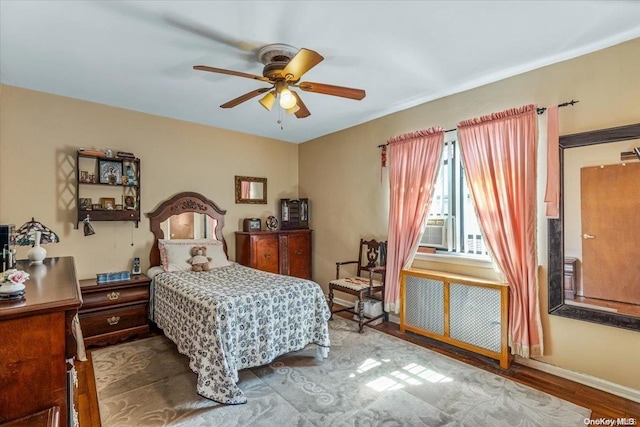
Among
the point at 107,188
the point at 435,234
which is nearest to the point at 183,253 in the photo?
the point at 107,188

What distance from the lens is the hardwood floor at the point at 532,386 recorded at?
2.16 m

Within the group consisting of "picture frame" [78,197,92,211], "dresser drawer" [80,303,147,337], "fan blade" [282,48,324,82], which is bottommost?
"dresser drawer" [80,303,147,337]

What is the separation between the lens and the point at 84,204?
3.54m

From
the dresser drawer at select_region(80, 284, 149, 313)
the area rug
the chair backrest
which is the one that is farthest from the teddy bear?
the chair backrest

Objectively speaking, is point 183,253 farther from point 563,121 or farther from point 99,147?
point 563,121

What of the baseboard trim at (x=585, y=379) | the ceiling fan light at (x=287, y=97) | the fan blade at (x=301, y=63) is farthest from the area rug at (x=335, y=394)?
the fan blade at (x=301, y=63)

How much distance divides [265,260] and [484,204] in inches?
118

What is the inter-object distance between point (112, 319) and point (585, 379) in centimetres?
444

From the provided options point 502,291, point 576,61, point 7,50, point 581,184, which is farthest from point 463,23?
point 7,50

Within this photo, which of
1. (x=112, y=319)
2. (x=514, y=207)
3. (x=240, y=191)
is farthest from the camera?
(x=240, y=191)

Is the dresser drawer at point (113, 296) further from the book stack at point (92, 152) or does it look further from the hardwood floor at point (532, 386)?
the book stack at point (92, 152)

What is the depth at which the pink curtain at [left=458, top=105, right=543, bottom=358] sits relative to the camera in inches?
108

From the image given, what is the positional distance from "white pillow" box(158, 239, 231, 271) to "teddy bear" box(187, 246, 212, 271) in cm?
4

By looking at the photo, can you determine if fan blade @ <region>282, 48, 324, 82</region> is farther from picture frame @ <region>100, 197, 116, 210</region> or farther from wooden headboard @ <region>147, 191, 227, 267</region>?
picture frame @ <region>100, 197, 116, 210</region>
